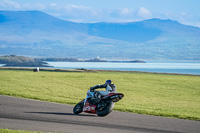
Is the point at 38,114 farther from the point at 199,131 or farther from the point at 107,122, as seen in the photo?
Answer: the point at 199,131

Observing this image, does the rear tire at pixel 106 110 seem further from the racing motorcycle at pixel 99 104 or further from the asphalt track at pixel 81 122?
the asphalt track at pixel 81 122

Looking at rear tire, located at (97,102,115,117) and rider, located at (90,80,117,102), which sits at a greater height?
rider, located at (90,80,117,102)

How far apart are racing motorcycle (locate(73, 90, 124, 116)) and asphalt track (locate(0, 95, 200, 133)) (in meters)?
0.28

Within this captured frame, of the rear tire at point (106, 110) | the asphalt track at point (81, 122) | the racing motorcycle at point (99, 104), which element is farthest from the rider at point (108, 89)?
the asphalt track at point (81, 122)

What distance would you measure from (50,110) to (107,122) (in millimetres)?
4145

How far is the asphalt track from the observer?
588 inches

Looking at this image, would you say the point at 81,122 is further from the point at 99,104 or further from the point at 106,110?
the point at 99,104

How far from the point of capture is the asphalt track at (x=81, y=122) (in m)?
14.9

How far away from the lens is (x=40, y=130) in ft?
47.3

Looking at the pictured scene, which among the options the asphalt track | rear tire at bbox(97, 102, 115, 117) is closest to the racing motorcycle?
rear tire at bbox(97, 102, 115, 117)

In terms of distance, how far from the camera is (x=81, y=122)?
16.5 meters

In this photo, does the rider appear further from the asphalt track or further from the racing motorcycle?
the asphalt track

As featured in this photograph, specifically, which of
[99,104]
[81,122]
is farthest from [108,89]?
[81,122]

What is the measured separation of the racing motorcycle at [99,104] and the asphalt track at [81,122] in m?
0.28
